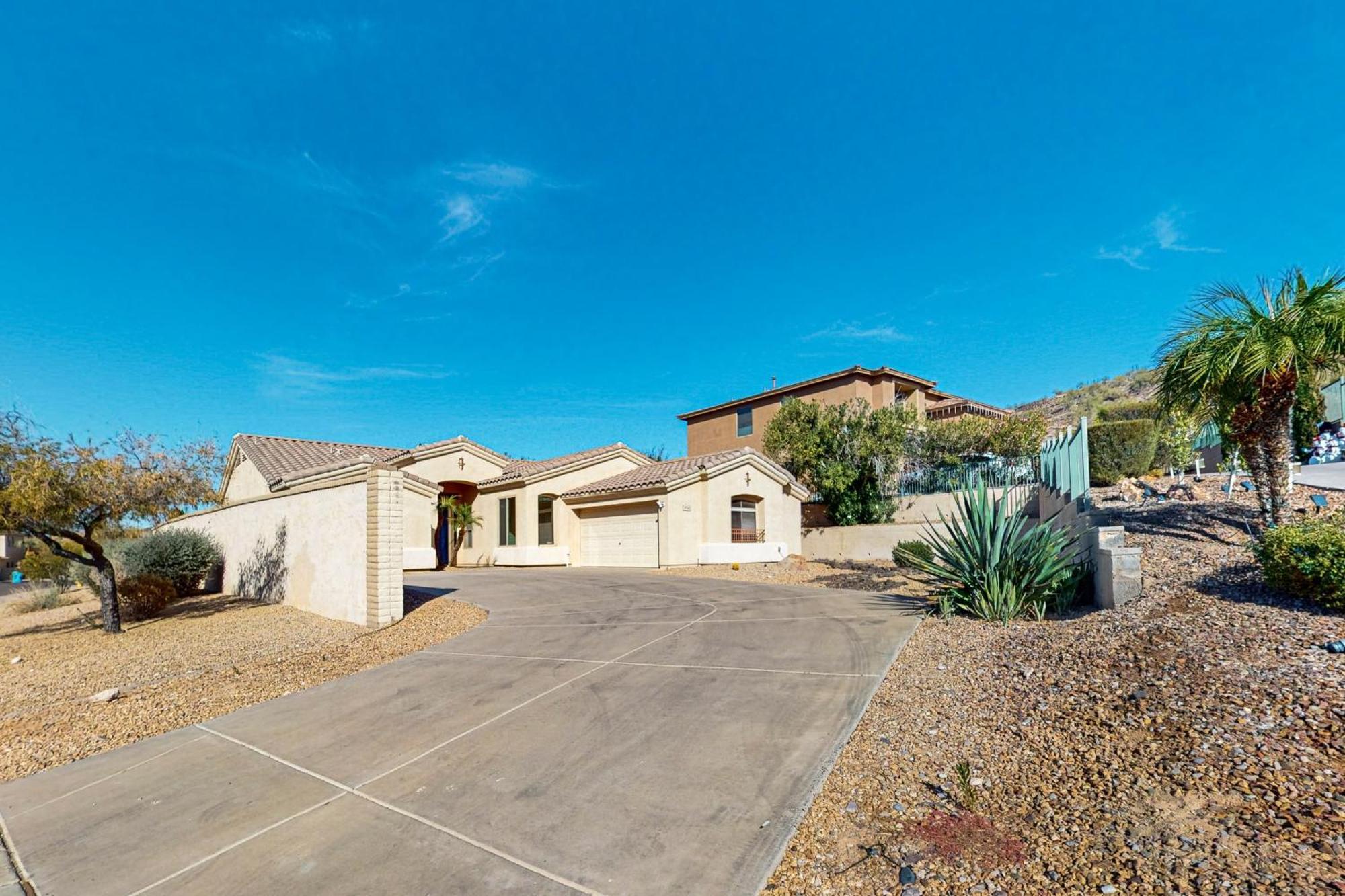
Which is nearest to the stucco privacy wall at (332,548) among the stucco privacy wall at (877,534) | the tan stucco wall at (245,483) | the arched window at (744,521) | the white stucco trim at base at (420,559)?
the tan stucco wall at (245,483)

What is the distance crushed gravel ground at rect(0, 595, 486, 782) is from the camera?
22.0ft

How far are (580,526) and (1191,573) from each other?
19.9 meters

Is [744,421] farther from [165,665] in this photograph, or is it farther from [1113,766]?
[1113,766]

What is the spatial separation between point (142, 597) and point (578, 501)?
515 inches

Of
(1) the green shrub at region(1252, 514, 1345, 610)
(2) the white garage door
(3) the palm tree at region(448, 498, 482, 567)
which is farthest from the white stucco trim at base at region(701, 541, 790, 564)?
(1) the green shrub at region(1252, 514, 1345, 610)

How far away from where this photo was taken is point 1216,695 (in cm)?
468

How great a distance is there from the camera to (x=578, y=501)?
24.7m

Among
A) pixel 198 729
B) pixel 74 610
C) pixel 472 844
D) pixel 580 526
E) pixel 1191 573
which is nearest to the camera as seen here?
pixel 472 844

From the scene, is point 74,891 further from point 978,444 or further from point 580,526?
point 978,444

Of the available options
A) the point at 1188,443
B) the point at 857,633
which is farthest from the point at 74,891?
the point at 1188,443

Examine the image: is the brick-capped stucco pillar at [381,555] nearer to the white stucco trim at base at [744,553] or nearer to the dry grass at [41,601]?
the dry grass at [41,601]

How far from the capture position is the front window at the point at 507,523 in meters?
25.1

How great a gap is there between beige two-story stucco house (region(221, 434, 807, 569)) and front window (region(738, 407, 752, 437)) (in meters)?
11.6

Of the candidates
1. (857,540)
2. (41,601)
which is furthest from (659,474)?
(41,601)
